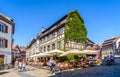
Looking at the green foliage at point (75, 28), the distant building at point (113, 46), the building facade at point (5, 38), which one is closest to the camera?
the building facade at point (5, 38)

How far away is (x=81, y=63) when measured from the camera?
24.3 m

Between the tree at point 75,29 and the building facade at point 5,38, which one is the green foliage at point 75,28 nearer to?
the tree at point 75,29

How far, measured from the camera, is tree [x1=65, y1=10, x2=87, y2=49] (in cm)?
3706

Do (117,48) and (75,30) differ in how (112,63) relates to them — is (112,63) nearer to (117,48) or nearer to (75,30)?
(75,30)

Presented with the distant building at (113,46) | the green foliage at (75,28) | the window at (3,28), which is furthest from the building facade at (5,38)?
the distant building at (113,46)

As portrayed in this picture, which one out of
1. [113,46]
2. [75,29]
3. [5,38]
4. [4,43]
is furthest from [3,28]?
[113,46]

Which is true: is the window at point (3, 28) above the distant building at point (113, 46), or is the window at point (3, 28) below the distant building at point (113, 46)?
above

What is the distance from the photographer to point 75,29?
3803cm

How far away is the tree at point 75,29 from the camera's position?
37062mm

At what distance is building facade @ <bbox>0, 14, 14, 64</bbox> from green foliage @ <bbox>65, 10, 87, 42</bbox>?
1022 cm

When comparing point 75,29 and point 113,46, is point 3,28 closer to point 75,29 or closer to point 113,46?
point 75,29

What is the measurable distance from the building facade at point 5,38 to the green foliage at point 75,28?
33.5 feet

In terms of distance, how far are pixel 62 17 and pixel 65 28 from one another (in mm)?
3927

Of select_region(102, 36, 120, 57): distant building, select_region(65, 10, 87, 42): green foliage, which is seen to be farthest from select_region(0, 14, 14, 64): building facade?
select_region(102, 36, 120, 57): distant building
